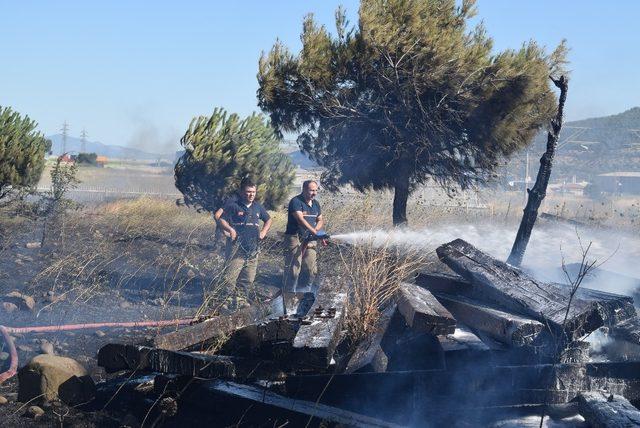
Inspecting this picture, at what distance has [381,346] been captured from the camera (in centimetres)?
514

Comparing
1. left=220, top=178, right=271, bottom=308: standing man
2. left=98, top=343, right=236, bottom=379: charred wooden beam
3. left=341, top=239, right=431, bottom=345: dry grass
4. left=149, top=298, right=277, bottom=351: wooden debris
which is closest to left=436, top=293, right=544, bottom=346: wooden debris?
left=341, top=239, right=431, bottom=345: dry grass

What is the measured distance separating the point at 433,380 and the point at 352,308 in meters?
1.16

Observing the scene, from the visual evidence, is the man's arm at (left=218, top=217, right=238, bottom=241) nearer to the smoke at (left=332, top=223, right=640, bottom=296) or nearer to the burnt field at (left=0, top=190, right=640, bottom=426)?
the burnt field at (left=0, top=190, right=640, bottom=426)

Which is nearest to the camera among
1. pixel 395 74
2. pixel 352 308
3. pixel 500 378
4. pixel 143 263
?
pixel 500 378

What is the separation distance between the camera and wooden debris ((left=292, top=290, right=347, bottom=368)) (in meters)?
4.21

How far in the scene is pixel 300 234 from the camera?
888 centimetres

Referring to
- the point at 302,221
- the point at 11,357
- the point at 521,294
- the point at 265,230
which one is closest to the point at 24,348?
the point at 11,357

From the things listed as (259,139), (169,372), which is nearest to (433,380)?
(169,372)

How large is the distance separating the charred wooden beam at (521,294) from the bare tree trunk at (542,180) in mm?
3601

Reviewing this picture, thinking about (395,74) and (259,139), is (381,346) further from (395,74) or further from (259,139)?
(259,139)

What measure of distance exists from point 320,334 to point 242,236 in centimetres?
418

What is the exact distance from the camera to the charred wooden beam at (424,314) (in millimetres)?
4758

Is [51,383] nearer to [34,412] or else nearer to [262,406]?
[34,412]

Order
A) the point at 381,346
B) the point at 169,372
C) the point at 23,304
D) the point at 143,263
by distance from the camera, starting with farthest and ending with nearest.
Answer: the point at 143,263, the point at 23,304, the point at 381,346, the point at 169,372
